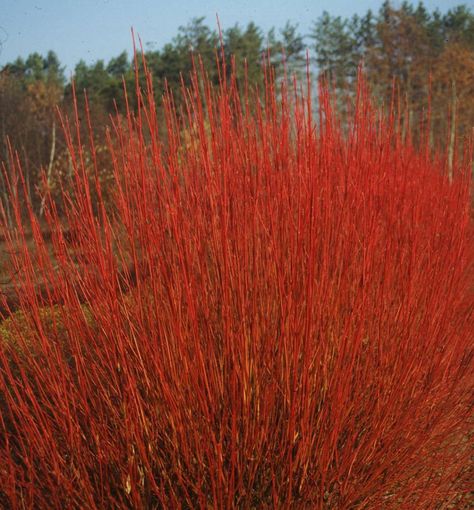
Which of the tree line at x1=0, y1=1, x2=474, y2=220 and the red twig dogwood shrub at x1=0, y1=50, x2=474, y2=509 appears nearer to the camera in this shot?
the red twig dogwood shrub at x1=0, y1=50, x2=474, y2=509

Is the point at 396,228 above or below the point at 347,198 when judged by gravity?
below

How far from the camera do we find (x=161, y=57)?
82.6ft

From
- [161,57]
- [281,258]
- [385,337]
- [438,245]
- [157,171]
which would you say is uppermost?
[161,57]

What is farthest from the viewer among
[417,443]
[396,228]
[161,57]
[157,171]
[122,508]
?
[161,57]

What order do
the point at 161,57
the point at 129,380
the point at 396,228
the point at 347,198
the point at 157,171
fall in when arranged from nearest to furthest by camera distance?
the point at 129,380, the point at 157,171, the point at 347,198, the point at 396,228, the point at 161,57

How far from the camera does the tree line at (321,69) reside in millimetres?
15586

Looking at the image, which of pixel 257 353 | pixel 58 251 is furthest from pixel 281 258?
pixel 58 251

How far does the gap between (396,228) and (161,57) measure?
24597 millimetres

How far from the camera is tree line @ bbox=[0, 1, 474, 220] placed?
614 inches

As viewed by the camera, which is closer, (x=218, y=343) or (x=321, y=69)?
(x=218, y=343)

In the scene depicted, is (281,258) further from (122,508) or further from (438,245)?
(438,245)

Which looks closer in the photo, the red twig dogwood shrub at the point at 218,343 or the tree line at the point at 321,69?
the red twig dogwood shrub at the point at 218,343

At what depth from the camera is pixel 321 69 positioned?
45.7ft

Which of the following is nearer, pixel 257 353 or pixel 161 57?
pixel 257 353
